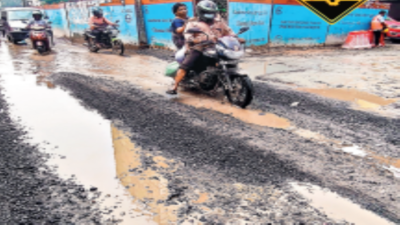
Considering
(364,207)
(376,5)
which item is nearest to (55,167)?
(364,207)

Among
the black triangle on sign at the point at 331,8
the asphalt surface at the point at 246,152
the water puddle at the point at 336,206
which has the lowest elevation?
the water puddle at the point at 336,206

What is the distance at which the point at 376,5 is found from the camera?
15211mm

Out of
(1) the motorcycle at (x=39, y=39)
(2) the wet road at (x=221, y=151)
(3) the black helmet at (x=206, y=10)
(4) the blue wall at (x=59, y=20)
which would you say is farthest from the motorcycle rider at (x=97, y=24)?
(4) the blue wall at (x=59, y=20)

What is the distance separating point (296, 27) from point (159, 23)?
18.7 feet

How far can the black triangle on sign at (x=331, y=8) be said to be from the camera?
13.1 metres

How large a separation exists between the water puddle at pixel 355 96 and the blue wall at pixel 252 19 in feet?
19.7

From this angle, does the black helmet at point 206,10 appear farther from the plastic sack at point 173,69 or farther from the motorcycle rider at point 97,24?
the motorcycle rider at point 97,24

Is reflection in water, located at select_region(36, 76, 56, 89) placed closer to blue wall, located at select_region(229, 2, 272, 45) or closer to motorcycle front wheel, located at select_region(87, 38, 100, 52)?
motorcycle front wheel, located at select_region(87, 38, 100, 52)

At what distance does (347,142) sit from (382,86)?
3.54 meters

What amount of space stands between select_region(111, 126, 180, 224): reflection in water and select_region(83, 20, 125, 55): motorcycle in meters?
8.49

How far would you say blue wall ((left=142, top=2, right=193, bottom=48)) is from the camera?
12.3 m

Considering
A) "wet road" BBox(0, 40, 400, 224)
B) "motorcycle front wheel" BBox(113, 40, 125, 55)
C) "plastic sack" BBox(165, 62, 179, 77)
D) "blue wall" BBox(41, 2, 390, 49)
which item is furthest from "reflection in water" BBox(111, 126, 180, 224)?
"blue wall" BBox(41, 2, 390, 49)

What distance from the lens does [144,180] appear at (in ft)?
9.05

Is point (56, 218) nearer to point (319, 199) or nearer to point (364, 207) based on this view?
point (319, 199)
